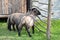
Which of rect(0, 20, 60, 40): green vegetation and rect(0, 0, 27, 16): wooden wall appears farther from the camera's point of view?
rect(0, 0, 27, 16): wooden wall

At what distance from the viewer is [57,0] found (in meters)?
11.9

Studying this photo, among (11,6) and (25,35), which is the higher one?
(11,6)

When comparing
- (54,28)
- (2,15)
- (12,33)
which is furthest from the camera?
(2,15)

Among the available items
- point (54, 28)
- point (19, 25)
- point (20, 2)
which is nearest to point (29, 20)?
point (19, 25)

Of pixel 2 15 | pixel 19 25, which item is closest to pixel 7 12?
pixel 2 15

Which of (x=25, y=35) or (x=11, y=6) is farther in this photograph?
(x=11, y=6)

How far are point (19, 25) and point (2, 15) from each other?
2.74m

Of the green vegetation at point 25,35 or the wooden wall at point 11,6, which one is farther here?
the wooden wall at point 11,6

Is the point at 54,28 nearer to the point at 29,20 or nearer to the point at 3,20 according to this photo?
→ the point at 29,20

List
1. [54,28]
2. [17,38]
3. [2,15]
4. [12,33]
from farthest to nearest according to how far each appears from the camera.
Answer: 1. [2,15]
2. [54,28]
3. [12,33]
4. [17,38]

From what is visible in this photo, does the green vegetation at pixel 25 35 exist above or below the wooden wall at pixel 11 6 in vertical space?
below

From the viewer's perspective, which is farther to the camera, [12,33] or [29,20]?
[12,33]

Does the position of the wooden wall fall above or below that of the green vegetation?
above

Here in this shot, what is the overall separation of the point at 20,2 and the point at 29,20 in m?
2.85
